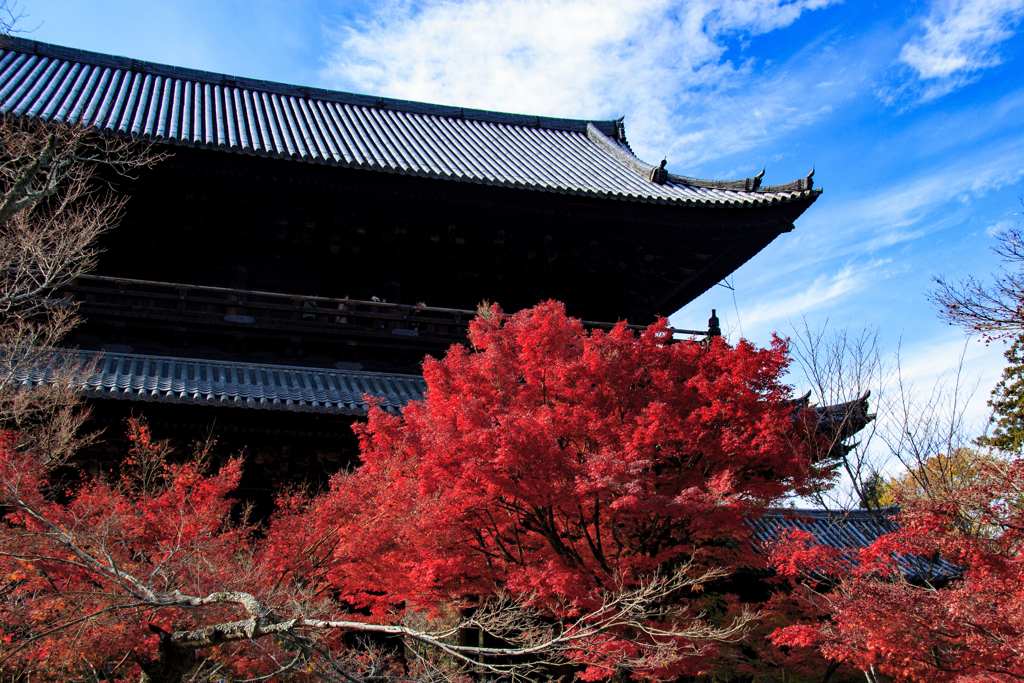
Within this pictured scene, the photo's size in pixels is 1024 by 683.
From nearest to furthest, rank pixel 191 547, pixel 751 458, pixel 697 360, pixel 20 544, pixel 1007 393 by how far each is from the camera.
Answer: pixel 20 544 → pixel 191 547 → pixel 751 458 → pixel 697 360 → pixel 1007 393

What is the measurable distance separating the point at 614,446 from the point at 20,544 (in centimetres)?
574

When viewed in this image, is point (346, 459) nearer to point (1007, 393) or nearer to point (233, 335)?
point (233, 335)

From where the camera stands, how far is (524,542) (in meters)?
7.62

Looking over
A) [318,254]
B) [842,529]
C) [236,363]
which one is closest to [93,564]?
[236,363]

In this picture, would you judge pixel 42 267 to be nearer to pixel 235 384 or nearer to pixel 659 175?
pixel 235 384

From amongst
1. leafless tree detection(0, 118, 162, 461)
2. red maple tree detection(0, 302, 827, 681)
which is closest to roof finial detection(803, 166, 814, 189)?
red maple tree detection(0, 302, 827, 681)

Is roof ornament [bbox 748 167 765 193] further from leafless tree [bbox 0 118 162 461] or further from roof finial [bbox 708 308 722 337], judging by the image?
leafless tree [bbox 0 118 162 461]

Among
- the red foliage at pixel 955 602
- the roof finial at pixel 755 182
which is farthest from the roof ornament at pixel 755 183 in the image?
the red foliage at pixel 955 602

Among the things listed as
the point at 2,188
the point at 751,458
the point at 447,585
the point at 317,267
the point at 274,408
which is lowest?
the point at 447,585

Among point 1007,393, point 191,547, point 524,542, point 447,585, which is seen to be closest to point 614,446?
point 524,542

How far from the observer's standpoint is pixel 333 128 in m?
13.5

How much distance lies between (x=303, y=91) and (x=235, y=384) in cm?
908

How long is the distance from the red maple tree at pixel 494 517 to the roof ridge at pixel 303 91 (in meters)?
9.33

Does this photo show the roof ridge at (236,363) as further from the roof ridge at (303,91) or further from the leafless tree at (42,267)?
the roof ridge at (303,91)
